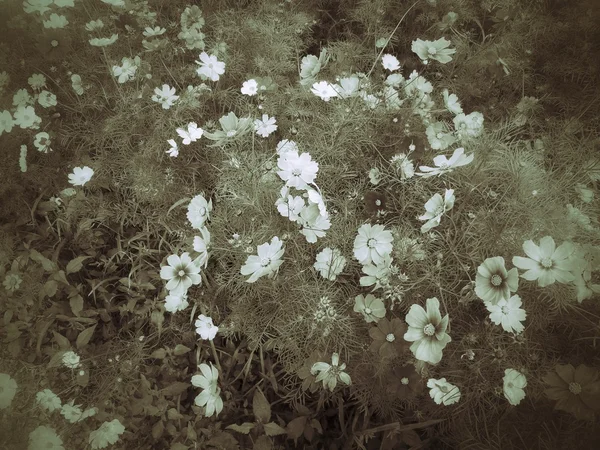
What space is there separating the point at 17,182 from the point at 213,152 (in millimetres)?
1014

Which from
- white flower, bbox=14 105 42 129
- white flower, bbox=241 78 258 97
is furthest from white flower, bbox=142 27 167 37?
→ white flower, bbox=14 105 42 129

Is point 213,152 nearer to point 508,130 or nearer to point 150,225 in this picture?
point 150,225

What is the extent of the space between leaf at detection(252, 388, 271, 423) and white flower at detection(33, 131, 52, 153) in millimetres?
1593

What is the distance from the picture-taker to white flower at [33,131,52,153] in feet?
6.10

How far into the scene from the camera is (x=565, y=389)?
43.7 inches

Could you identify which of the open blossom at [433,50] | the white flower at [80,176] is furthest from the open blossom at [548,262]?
the white flower at [80,176]

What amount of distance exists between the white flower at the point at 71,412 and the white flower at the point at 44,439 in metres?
0.09

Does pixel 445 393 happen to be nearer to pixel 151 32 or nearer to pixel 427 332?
pixel 427 332

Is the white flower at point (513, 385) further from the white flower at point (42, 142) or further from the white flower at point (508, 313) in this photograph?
the white flower at point (42, 142)

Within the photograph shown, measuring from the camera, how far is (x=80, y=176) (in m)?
1.76

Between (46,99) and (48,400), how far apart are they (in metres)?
1.46

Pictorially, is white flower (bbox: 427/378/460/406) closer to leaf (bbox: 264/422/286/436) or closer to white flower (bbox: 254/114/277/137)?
leaf (bbox: 264/422/286/436)

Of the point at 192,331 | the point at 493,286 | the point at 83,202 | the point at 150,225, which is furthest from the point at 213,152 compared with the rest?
the point at 493,286

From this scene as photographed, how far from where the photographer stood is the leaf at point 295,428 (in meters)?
1.39
